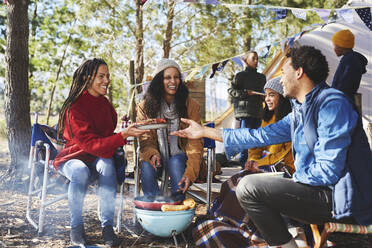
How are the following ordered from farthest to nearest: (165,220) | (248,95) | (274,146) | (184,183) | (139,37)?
(139,37) < (248,95) < (274,146) < (184,183) < (165,220)

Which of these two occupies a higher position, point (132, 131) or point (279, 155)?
point (132, 131)

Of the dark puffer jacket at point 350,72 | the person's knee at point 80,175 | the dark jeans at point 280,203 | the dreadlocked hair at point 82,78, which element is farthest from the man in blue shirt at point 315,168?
the dark puffer jacket at point 350,72

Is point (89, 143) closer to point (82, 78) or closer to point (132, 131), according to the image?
point (132, 131)

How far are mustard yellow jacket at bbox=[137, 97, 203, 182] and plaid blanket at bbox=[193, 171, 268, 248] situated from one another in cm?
32

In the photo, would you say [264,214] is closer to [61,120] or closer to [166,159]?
[166,159]

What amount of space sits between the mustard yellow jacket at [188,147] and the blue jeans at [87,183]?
0.36 meters

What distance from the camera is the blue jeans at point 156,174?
9.29ft

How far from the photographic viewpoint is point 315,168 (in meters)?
1.77

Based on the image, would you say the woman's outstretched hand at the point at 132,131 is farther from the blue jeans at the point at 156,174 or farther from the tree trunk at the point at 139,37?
the tree trunk at the point at 139,37

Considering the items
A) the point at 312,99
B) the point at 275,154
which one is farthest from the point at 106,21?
the point at 312,99

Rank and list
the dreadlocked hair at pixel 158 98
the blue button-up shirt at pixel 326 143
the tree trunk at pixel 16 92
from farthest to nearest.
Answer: the tree trunk at pixel 16 92, the dreadlocked hair at pixel 158 98, the blue button-up shirt at pixel 326 143

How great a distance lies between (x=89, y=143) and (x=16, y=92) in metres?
2.51

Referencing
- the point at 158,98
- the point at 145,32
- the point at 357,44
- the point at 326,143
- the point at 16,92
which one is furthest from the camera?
the point at 145,32

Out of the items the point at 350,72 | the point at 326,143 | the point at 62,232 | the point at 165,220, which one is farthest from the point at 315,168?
the point at 350,72
